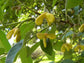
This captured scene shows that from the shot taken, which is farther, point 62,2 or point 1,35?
point 62,2

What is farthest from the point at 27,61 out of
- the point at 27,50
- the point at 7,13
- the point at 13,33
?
the point at 7,13

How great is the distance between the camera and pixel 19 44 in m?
0.47

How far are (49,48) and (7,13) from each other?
3.44ft

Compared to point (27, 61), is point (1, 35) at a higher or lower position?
higher

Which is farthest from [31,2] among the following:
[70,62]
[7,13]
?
[70,62]

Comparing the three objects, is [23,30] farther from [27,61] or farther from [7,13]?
[7,13]

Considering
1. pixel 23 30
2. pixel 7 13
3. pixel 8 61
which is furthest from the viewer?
pixel 7 13

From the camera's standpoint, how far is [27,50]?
588 millimetres

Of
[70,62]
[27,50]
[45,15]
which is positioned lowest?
[70,62]

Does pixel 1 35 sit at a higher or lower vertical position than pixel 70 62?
higher

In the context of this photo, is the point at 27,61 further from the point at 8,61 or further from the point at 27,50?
the point at 8,61

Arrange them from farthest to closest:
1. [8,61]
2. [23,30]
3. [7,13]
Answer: [7,13] → [23,30] → [8,61]

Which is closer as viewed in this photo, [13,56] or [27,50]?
[13,56]

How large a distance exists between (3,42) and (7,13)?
0.94 metres
